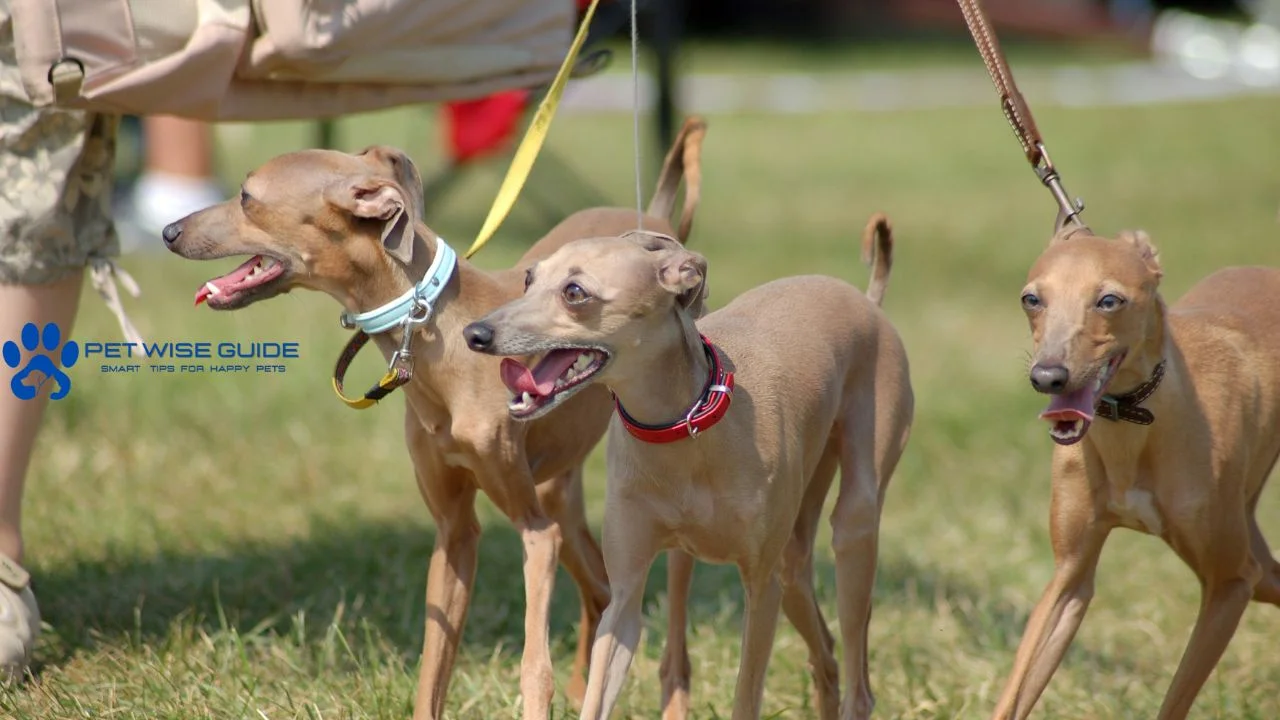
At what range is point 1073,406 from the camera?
319 centimetres

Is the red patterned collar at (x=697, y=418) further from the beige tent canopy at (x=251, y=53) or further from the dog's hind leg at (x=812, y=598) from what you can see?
the beige tent canopy at (x=251, y=53)

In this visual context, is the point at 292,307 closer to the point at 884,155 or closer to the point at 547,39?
the point at 547,39

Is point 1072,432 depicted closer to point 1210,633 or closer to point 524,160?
point 1210,633

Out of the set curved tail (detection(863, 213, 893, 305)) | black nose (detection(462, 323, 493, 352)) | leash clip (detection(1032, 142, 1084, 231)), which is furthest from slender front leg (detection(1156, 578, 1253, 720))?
black nose (detection(462, 323, 493, 352))

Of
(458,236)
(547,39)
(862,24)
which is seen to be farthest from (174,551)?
(862,24)

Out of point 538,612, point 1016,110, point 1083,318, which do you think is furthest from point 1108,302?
point 538,612

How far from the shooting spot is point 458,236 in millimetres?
11594

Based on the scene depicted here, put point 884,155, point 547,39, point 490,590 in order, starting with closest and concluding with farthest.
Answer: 1. point 547,39
2. point 490,590
3. point 884,155

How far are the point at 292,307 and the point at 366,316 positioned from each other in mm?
5420

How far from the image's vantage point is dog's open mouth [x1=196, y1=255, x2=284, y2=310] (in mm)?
3404

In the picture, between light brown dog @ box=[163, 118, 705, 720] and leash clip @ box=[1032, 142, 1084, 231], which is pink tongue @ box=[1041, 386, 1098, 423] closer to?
leash clip @ box=[1032, 142, 1084, 231]

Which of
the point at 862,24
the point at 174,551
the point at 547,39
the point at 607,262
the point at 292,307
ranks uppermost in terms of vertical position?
the point at 862,24

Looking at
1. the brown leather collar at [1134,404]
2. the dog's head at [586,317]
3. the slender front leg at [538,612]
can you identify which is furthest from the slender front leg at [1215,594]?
the slender front leg at [538,612]

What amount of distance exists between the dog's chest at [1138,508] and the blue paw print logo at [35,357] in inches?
104
